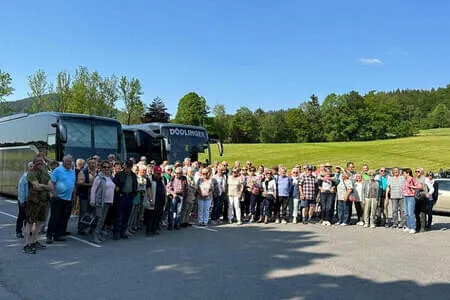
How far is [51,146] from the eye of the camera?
48.4 feet

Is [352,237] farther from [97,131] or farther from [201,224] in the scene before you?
[97,131]

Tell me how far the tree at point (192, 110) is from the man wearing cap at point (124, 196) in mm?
76259

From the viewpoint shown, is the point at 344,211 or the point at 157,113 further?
the point at 157,113

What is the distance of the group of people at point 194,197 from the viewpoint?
8938mm

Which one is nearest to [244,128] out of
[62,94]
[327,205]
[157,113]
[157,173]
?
[157,113]

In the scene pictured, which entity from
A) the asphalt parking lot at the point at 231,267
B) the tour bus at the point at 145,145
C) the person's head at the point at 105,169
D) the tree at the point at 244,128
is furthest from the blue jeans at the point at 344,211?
the tree at the point at 244,128

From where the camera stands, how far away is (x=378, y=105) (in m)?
97.4

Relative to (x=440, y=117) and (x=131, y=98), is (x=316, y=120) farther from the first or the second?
(x=131, y=98)

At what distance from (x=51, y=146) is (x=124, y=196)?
646 cm

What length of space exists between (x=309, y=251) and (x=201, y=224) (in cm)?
429

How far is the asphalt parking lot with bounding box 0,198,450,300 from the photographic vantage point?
5707mm

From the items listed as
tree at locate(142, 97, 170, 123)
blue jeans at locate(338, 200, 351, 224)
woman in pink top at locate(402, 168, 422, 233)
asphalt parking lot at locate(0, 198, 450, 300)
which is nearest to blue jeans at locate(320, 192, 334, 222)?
blue jeans at locate(338, 200, 351, 224)

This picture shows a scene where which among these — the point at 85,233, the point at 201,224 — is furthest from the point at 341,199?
the point at 85,233

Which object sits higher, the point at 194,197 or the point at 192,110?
the point at 192,110
